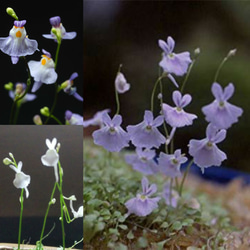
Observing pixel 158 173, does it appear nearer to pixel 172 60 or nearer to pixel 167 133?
pixel 167 133

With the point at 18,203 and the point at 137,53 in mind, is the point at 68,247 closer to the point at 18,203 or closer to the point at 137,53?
the point at 18,203

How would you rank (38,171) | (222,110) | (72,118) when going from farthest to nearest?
Answer: 1. (72,118)
2. (38,171)
3. (222,110)

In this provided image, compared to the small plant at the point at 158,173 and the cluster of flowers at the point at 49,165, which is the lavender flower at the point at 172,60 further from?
the cluster of flowers at the point at 49,165

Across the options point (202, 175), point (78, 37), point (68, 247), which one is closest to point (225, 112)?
point (202, 175)

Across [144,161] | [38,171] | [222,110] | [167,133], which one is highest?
[222,110]

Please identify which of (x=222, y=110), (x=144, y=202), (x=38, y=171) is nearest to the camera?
(x=222, y=110)

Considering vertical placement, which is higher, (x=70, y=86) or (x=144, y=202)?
(x=70, y=86)

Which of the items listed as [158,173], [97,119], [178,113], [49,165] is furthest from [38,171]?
[178,113]

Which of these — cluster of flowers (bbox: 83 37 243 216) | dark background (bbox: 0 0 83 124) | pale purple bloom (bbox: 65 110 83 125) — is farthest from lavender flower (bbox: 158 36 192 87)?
pale purple bloom (bbox: 65 110 83 125)
